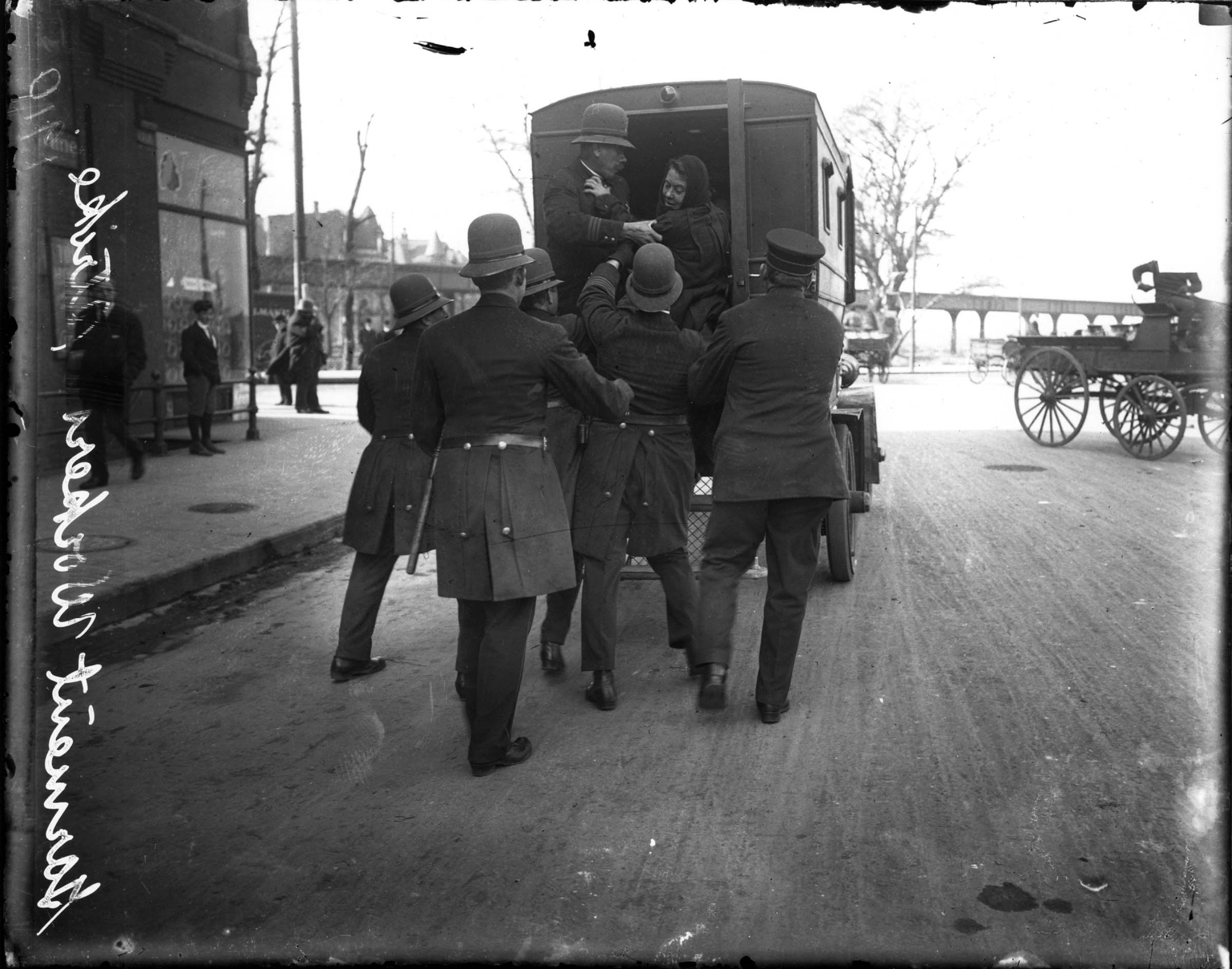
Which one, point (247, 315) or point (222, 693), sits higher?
point (247, 315)

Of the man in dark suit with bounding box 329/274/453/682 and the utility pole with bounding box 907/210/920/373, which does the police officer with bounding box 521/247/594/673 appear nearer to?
the man in dark suit with bounding box 329/274/453/682

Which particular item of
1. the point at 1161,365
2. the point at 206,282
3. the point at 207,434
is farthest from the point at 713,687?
the point at 206,282

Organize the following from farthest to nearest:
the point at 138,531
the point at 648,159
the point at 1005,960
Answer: the point at 138,531, the point at 648,159, the point at 1005,960

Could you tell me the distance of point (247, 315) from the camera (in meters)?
14.9

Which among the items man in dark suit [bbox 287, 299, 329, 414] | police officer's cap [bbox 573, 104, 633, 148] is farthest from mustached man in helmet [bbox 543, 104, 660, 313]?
man in dark suit [bbox 287, 299, 329, 414]

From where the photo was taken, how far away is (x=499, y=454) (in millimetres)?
4137

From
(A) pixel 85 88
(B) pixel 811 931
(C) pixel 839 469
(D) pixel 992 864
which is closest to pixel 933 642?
(C) pixel 839 469

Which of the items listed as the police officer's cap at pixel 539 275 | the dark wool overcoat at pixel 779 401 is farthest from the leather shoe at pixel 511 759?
the police officer's cap at pixel 539 275

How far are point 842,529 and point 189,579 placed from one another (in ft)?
13.1

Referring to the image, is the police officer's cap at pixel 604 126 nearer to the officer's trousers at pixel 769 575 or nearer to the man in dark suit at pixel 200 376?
the officer's trousers at pixel 769 575

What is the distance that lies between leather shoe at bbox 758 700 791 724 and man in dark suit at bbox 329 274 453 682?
5.78 feet

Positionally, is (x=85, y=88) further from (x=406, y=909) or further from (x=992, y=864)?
(x=992, y=864)

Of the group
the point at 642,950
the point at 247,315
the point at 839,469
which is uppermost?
the point at 247,315

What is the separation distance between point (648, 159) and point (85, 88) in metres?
3.88
